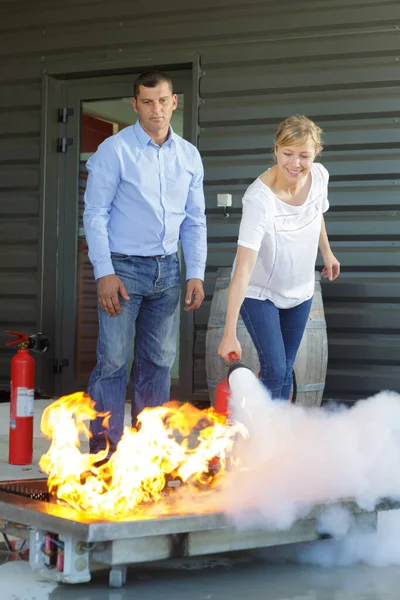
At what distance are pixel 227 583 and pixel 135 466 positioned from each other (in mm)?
469

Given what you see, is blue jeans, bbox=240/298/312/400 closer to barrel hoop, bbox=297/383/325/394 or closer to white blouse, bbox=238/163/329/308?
white blouse, bbox=238/163/329/308

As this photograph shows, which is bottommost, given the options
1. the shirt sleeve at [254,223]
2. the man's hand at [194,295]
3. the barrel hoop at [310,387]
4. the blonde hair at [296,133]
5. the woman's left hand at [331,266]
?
the barrel hoop at [310,387]

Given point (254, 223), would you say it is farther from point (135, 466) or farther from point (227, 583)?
point (227, 583)

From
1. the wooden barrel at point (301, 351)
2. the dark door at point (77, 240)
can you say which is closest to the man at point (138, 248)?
the wooden barrel at point (301, 351)

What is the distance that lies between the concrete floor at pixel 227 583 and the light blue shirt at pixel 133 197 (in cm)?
145

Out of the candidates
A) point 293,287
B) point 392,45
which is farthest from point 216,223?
point 293,287

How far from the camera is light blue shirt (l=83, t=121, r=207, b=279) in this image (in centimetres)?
391

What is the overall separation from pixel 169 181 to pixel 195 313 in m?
2.74

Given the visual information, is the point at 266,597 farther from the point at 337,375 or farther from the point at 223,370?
the point at 337,375

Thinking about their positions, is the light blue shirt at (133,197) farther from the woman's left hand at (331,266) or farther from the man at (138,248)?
A: the woman's left hand at (331,266)

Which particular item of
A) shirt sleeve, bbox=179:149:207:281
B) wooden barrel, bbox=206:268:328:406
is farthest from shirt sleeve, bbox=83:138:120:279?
wooden barrel, bbox=206:268:328:406

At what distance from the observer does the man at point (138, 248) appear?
387 centimetres

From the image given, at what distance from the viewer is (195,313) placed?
6.69 meters

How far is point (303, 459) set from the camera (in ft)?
9.49
